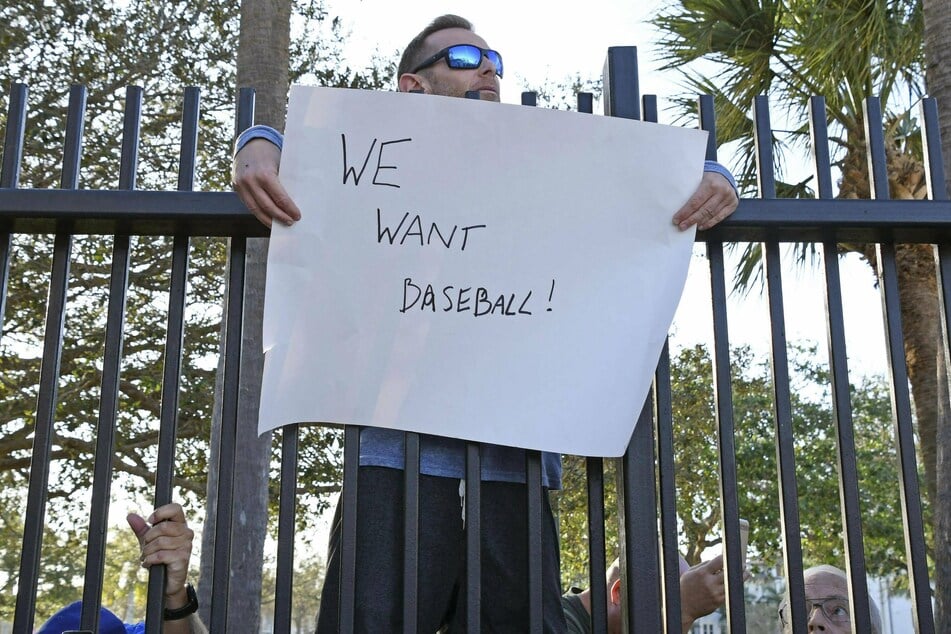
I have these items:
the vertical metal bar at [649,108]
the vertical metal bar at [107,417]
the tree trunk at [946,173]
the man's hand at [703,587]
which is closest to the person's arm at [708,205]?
the vertical metal bar at [649,108]

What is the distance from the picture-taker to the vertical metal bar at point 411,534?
1535 millimetres

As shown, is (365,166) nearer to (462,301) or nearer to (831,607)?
(462,301)

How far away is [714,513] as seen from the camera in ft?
48.0

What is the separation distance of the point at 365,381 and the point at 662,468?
1.67 ft

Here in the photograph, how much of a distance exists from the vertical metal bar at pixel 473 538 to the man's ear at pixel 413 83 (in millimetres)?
958

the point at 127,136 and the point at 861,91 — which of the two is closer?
the point at 127,136

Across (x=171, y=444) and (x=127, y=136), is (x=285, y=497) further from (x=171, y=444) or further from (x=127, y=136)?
(x=127, y=136)

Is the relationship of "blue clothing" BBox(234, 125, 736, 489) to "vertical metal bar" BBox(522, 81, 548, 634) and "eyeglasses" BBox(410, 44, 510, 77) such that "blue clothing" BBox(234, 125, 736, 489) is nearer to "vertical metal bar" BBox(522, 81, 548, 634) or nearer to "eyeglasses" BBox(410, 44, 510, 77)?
"vertical metal bar" BBox(522, 81, 548, 634)

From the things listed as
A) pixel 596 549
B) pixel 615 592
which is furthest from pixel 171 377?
pixel 615 592

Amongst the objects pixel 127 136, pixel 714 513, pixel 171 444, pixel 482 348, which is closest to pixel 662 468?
pixel 482 348

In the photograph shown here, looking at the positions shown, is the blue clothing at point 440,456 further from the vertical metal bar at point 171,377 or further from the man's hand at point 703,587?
the man's hand at point 703,587

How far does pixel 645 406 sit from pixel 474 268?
37 cm

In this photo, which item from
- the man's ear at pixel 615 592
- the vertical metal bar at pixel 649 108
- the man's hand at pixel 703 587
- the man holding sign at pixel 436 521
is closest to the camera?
the man holding sign at pixel 436 521

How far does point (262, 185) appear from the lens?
5.37 ft
